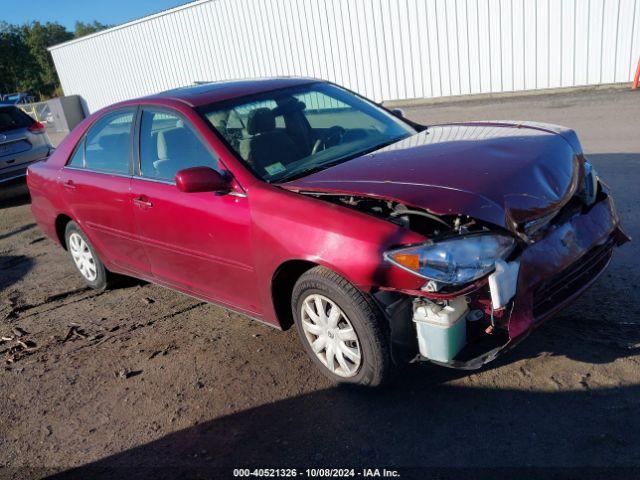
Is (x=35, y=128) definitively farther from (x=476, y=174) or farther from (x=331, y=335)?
(x=476, y=174)

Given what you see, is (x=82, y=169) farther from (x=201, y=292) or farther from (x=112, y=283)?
(x=201, y=292)

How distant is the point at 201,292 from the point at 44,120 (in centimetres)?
3011

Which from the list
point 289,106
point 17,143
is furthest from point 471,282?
point 17,143

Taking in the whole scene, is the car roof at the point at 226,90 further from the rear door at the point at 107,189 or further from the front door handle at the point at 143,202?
the front door handle at the point at 143,202

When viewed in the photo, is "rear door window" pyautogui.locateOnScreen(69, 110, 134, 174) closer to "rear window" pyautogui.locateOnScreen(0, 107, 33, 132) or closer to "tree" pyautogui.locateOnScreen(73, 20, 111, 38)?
"rear window" pyautogui.locateOnScreen(0, 107, 33, 132)

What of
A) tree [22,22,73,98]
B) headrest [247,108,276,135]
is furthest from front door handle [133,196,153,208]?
tree [22,22,73,98]

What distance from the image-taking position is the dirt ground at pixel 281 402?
2701 millimetres

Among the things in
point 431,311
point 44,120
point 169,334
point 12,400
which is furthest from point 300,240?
point 44,120

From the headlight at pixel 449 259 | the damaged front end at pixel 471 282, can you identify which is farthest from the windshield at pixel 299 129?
the headlight at pixel 449 259

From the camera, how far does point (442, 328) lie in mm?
2729

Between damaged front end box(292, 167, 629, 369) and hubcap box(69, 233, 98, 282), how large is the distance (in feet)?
10.4

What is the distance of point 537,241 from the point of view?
290 centimetres

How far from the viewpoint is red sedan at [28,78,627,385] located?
2760 mm

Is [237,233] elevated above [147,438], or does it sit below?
above
